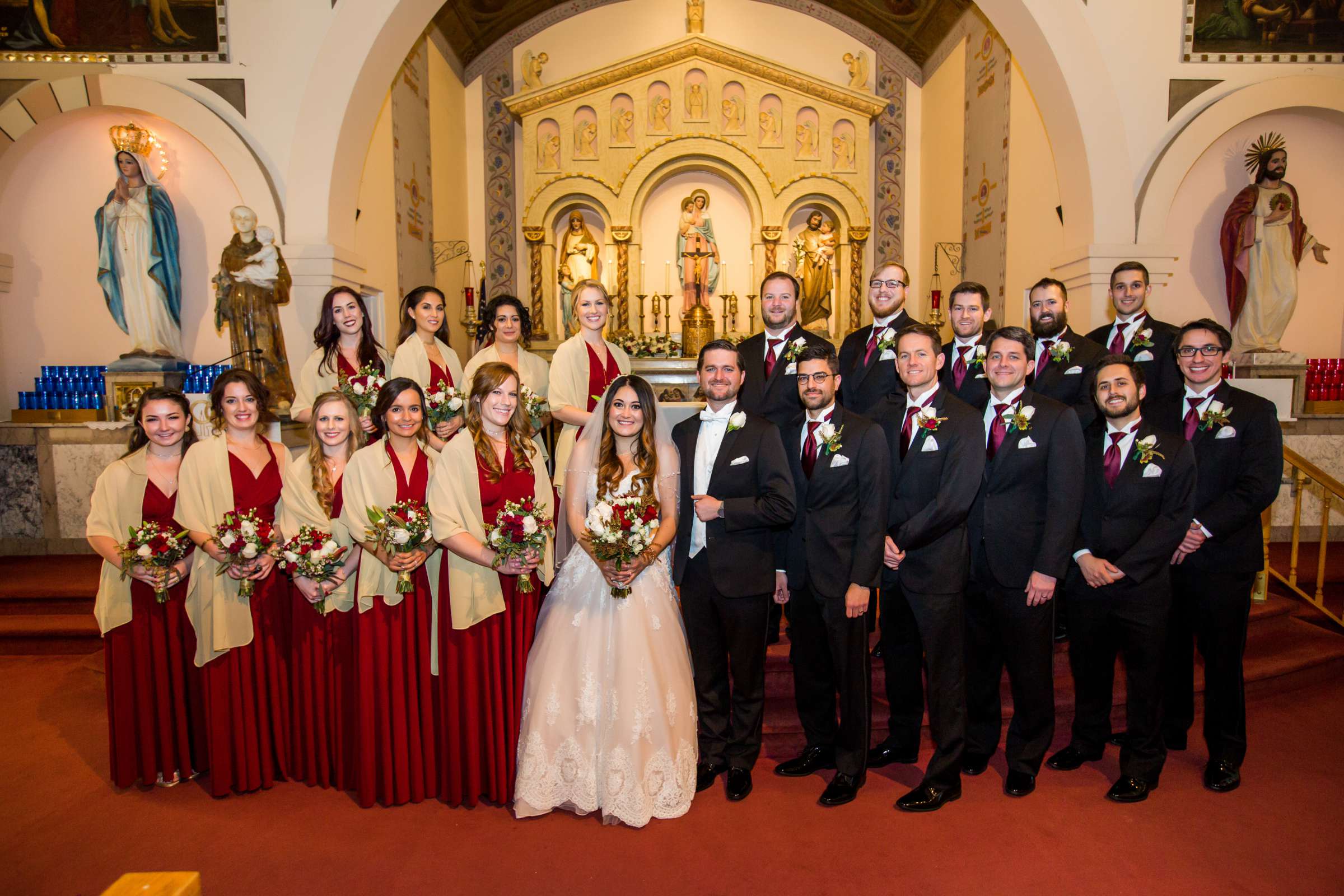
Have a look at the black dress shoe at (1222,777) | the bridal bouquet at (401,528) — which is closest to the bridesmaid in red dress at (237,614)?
the bridal bouquet at (401,528)

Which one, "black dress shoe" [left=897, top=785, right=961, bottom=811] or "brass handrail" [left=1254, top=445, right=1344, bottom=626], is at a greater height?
"brass handrail" [left=1254, top=445, right=1344, bottom=626]

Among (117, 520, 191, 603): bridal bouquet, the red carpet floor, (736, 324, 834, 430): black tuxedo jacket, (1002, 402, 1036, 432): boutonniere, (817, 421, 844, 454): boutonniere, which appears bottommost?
the red carpet floor

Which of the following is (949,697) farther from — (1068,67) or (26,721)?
(1068,67)

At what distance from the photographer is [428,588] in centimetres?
331

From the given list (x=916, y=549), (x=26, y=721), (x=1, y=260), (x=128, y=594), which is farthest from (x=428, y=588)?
(x=1, y=260)

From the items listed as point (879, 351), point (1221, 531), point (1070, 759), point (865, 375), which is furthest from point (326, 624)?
point (1221, 531)

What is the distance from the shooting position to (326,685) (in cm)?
342

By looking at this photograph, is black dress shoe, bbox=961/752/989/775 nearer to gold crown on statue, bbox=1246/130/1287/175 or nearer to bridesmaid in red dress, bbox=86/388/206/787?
bridesmaid in red dress, bbox=86/388/206/787

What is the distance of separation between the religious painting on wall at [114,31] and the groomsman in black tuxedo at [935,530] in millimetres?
6353

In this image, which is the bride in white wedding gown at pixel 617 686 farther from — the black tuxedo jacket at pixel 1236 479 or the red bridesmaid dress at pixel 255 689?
the black tuxedo jacket at pixel 1236 479

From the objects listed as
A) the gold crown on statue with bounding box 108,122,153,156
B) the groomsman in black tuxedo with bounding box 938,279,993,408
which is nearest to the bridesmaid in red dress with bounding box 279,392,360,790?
the groomsman in black tuxedo with bounding box 938,279,993,408

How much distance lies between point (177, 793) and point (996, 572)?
155 inches

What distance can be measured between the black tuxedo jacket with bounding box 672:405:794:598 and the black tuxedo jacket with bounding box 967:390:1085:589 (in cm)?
88

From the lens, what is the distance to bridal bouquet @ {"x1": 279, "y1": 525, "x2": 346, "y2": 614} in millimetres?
3131
